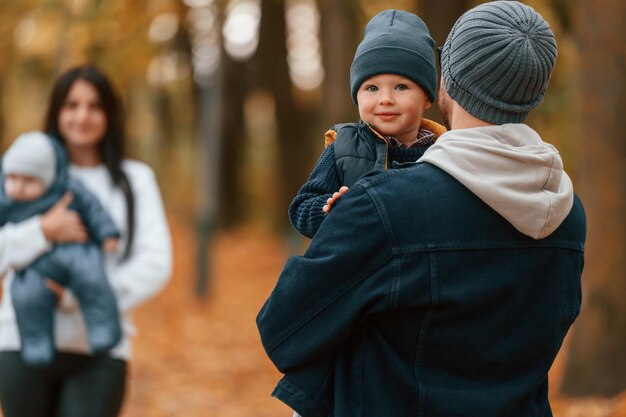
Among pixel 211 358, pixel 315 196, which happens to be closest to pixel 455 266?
pixel 315 196

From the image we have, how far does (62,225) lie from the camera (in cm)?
381

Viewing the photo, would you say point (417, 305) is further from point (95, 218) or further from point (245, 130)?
point (245, 130)

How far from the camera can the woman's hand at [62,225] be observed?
3803 mm

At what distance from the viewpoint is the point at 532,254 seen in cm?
214

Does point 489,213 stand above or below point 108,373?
above

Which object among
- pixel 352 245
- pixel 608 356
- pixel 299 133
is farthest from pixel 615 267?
pixel 299 133

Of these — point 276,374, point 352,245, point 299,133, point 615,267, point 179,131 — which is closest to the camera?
point 352,245

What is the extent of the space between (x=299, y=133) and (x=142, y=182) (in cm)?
1377

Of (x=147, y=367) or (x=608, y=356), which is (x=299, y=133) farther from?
(x=608, y=356)

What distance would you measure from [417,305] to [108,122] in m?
2.58


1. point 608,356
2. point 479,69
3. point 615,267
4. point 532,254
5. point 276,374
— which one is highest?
point 479,69

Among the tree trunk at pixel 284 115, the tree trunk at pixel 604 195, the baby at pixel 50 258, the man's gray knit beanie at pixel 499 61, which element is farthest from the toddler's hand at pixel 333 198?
the tree trunk at pixel 284 115

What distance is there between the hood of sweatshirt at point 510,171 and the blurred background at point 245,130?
3.95 m

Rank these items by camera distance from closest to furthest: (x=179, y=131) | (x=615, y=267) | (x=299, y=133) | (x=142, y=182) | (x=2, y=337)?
(x=2, y=337)
(x=142, y=182)
(x=615, y=267)
(x=299, y=133)
(x=179, y=131)
